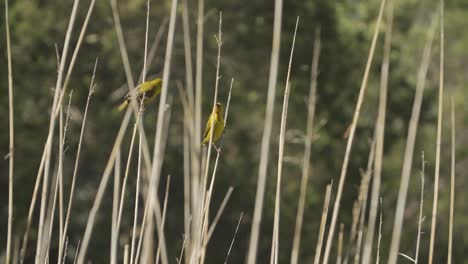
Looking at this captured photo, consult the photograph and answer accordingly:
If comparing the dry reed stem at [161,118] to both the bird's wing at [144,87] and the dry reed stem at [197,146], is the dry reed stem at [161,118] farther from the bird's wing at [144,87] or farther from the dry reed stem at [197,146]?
the bird's wing at [144,87]

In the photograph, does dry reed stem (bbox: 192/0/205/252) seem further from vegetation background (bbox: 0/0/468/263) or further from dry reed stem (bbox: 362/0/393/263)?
vegetation background (bbox: 0/0/468/263)

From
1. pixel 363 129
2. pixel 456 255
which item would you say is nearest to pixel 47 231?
pixel 363 129

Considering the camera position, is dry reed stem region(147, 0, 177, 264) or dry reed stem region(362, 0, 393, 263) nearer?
dry reed stem region(147, 0, 177, 264)

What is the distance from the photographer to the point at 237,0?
13.8 metres

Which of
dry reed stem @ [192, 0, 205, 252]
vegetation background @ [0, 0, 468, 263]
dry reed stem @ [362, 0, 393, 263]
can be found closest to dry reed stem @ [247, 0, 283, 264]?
dry reed stem @ [192, 0, 205, 252]

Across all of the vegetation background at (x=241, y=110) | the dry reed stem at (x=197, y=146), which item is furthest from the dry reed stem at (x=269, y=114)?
the vegetation background at (x=241, y=110)

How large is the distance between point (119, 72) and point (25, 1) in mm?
1524

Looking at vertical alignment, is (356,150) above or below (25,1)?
below

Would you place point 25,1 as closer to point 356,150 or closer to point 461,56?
point 356,150

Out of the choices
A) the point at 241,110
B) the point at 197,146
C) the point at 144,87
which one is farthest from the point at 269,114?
the point at 241,110

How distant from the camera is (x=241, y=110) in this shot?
13672 millimetres

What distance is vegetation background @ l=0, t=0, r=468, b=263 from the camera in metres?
12.7

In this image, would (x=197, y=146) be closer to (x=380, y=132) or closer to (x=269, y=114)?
(x=269, y=114)

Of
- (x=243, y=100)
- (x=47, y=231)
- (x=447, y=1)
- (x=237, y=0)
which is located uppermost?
(x=447, y=1)
